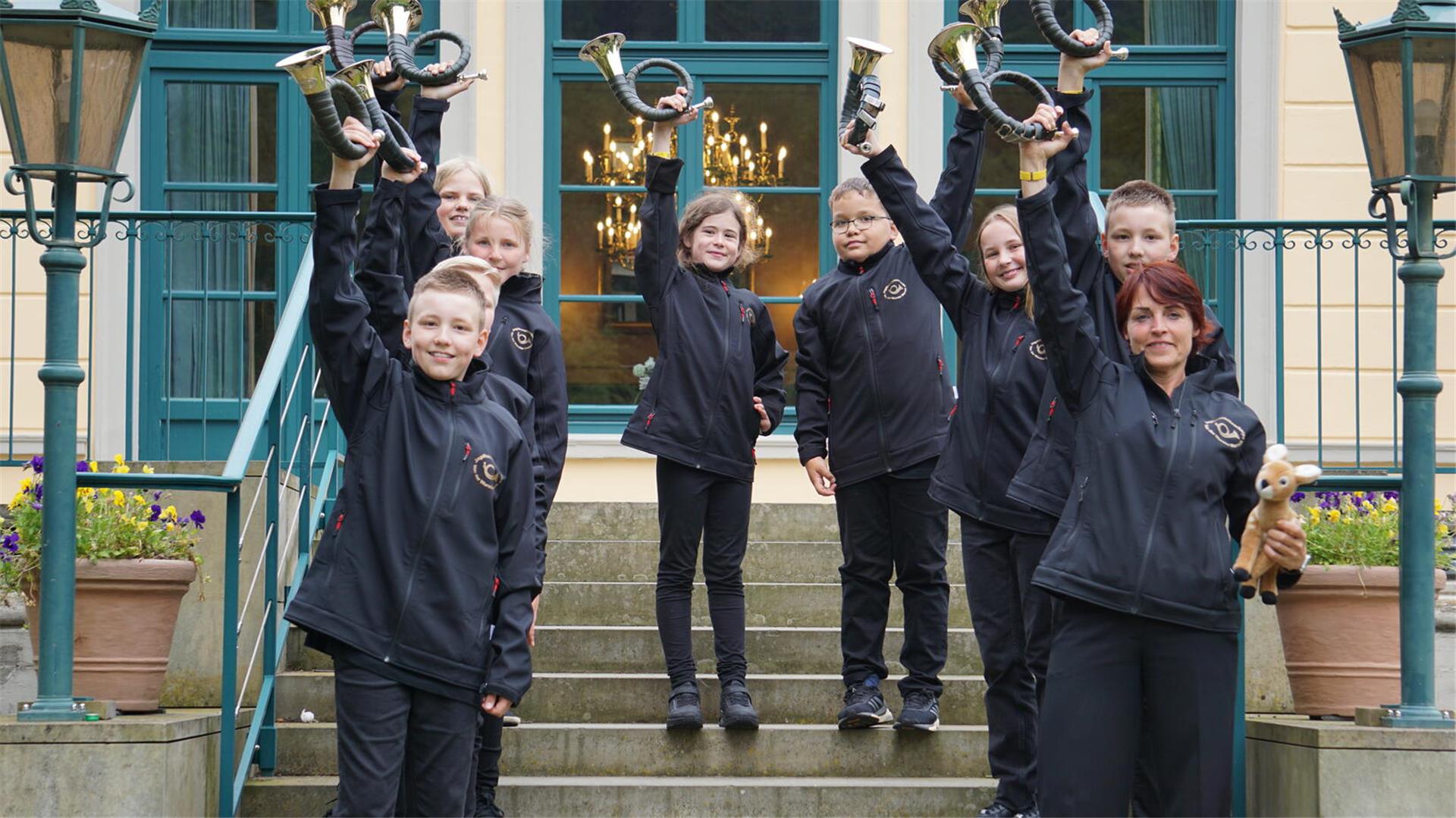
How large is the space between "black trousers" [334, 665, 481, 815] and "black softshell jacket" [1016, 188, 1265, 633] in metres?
1.40

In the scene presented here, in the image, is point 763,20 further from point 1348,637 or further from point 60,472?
point 60,472

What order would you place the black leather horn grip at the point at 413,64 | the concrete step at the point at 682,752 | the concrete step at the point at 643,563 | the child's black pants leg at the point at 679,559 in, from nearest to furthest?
the black leather horn grip at the point at 413,64, the concrete step at the point at 682,752, the child's black pants leg at the point at 679,559, the concrete step at the point at 643,563

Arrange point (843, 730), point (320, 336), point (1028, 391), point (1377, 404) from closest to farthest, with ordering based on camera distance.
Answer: point (320, 336), point (1028, 391), point (843, 730), point (1377, 404)

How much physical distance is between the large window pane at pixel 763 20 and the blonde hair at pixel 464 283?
16.4ft

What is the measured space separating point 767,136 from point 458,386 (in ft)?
16.4

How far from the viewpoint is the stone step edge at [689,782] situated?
5.25 m

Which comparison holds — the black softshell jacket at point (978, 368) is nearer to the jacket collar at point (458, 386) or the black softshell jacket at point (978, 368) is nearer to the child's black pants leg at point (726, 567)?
the child's black pants leg at point (726, 567)

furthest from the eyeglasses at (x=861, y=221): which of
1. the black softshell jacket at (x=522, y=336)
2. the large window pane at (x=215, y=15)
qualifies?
the large window pane at (x=215, y=15)

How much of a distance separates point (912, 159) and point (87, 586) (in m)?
4.91

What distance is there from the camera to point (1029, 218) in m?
4.13

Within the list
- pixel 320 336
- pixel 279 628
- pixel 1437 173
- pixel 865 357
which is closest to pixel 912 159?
pixel 865 357

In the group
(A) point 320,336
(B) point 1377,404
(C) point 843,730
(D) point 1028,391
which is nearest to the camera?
(A) point 320,336

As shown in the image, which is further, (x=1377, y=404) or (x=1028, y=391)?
(x=1377, y=404)

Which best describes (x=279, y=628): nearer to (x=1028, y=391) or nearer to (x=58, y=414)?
(x=58, y=414)
